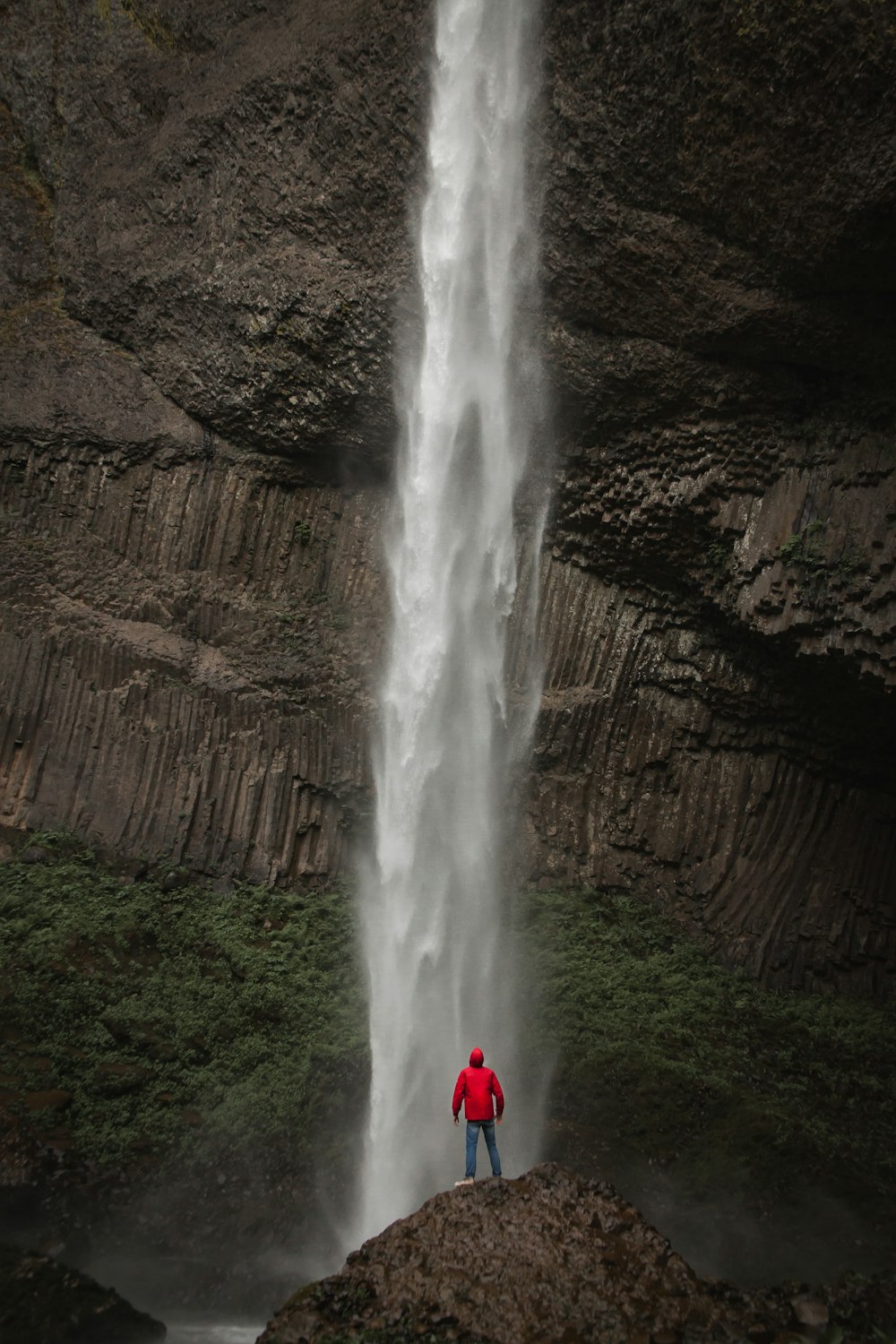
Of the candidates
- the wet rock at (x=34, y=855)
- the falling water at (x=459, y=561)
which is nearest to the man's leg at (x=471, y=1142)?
the falling water at (x=459, y=561)

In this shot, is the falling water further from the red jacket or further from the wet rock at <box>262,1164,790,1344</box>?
the wet rock at <box>262,1164,790,1344</box>

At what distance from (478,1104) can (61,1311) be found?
278 centimetres

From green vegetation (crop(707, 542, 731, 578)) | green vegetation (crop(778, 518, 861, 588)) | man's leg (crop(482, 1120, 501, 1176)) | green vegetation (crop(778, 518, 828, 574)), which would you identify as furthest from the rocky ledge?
green vegetation (crop(707, 542, 731, 578))

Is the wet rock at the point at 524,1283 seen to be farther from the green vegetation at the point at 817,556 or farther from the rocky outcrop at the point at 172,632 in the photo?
the green vegetation at the point at 817,556

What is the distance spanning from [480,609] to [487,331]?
356 cm

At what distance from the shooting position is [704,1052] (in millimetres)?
9492

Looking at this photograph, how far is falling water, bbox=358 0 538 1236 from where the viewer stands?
10.8 meters

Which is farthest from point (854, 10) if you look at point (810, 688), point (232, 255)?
point (232, 255)

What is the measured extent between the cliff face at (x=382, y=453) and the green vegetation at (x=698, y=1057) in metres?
0.73

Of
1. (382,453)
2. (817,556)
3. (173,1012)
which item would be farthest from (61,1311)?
(382,453)

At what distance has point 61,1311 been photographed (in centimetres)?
571

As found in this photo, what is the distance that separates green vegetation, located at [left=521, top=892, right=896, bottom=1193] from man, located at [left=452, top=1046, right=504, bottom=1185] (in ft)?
6.80

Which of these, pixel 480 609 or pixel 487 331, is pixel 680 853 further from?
pixel 487 331

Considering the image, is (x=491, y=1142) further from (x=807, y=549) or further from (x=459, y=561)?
(x=459, y=561)
